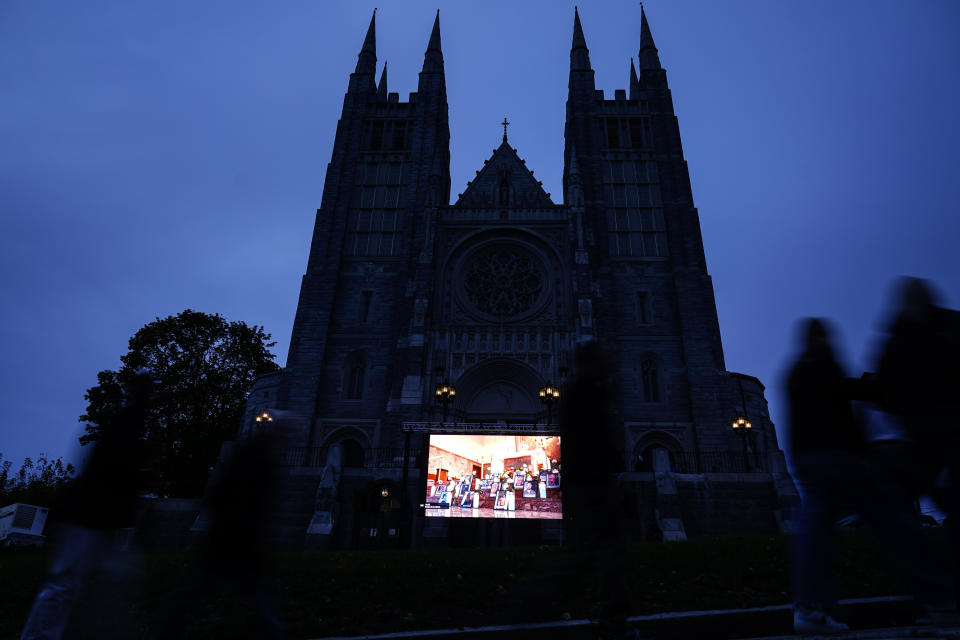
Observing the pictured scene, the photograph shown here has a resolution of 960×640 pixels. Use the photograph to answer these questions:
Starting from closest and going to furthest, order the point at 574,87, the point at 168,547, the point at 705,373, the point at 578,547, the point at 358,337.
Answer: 1. the point at 578,547
2. the point at 168,547
3. the point at 705,373
4. the point at 358,337
5. the point at 574,87

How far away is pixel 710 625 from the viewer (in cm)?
536

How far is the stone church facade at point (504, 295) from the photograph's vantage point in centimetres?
2912

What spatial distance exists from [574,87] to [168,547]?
36987mm

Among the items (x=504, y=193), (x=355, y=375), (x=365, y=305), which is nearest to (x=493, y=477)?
(x=355, y=375)

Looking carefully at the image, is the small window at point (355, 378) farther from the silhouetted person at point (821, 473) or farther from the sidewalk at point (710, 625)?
the silhouetted person at point (821, 473)

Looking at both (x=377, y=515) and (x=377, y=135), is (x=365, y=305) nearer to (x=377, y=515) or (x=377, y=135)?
(x=377, y=135)

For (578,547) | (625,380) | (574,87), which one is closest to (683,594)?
(578,547)

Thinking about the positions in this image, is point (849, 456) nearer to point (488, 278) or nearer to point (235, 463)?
point (235, 463)

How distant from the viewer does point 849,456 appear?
3.78 m

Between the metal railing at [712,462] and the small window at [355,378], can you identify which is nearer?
the metal railing at [712,462]

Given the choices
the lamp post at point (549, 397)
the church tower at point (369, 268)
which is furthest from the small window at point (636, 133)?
the lamp post at point (549, 397)

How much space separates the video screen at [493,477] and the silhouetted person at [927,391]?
1219 cm

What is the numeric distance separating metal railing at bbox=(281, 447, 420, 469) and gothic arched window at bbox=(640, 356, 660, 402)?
13570 millimetres

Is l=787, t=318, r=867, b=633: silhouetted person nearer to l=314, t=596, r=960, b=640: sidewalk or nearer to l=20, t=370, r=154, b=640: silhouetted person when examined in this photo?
l=314, t=596, r=960, b=640: sidewalk
